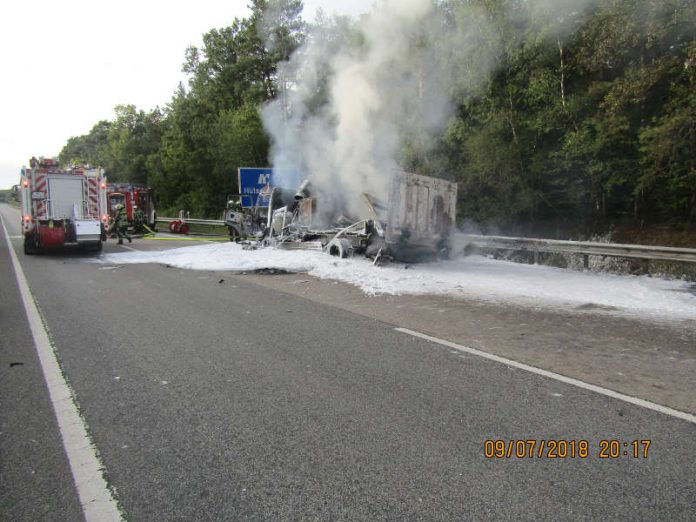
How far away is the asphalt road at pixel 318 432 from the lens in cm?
212

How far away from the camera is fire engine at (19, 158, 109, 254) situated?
12.7 meters

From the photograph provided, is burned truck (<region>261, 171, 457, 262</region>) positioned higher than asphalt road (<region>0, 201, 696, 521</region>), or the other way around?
burned truck (<region>261, 171, 457, 262</region>)

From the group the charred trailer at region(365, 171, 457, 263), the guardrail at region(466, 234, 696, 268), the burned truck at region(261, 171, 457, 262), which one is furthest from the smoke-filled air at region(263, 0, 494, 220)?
the guardrail at region(466, 234, 696, 268)

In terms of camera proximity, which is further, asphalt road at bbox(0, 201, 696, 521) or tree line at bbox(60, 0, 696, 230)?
tree line at bbox(60, 0, 696, 230)

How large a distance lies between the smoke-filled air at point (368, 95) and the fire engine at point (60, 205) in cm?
612

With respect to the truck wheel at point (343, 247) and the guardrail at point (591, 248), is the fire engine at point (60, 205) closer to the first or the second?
the truck wheel at point (343, 247)

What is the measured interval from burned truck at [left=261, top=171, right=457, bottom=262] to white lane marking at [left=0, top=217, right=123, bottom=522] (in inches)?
264

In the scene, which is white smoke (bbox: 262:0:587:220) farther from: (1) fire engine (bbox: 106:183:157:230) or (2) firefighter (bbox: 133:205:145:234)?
(1) fire engine (bbox: 106:183:157:230)

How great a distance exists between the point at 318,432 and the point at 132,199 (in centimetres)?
2429

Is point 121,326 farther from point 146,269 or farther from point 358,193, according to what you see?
point 358,193

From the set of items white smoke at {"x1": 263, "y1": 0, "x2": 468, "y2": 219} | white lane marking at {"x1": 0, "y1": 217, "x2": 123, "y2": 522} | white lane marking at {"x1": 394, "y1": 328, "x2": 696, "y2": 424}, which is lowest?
white lane marking at {"x1": 0, "y1": 217, "x2": 123, "y2": 522}
